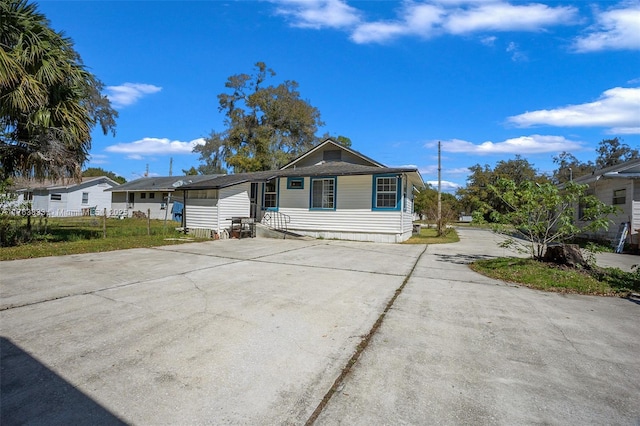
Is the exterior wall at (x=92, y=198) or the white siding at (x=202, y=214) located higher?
the exterior wall at (x=92, y=198)

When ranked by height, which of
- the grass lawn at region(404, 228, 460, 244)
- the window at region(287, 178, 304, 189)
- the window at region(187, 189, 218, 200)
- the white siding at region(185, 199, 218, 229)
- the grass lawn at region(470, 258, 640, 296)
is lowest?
the grass lawn at region(470, 258, 640, 296)

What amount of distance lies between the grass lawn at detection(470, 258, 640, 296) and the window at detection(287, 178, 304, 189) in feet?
30.8

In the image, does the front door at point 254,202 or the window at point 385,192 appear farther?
the front door at point 254,202

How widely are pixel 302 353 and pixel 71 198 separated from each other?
37.3 m

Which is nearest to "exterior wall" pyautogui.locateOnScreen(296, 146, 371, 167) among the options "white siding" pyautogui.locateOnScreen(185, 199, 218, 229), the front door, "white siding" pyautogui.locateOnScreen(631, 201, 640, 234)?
the front door

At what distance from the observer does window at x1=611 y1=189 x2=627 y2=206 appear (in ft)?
46.6

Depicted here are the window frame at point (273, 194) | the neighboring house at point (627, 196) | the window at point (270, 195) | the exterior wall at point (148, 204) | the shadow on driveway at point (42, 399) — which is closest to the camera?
the shadow on driveway at point (42, 399)

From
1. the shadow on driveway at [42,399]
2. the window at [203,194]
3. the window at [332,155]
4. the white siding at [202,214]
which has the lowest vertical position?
the shadow on driveway at [42,399]

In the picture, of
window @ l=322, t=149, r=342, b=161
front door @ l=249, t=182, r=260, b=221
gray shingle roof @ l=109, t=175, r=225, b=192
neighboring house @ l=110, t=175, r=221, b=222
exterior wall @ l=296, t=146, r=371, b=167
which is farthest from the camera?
gray shingle roof @ l=109, t=175, r=225, b=192

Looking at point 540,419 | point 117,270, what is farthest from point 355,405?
point 117,270

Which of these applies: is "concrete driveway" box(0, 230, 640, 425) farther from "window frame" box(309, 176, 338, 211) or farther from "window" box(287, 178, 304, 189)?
"window" box(287, 178, 304, 189)

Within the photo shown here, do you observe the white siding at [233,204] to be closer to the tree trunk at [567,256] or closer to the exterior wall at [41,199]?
the tree trunk at [567,256]

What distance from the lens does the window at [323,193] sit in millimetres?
15323

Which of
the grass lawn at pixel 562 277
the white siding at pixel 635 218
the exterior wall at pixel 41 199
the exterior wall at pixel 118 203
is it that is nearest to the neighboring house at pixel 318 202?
the grass lawn at pixel 562 277
